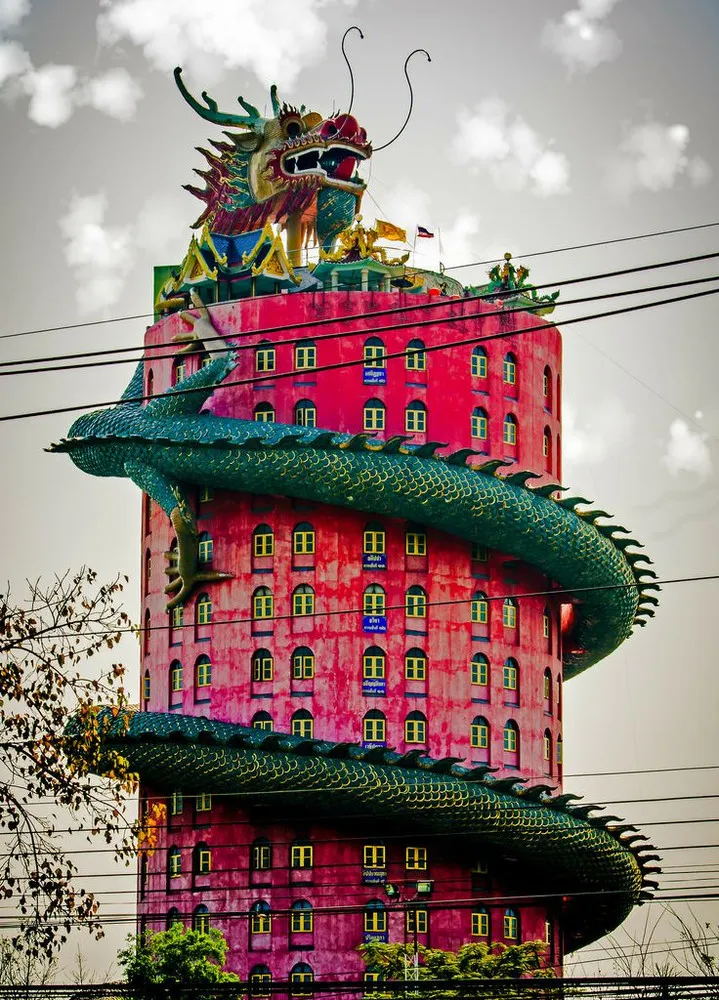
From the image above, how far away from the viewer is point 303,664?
68.5 metres

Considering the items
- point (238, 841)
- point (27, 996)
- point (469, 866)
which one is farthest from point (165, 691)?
point (27, 996)

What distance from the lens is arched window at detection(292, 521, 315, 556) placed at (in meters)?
69.1

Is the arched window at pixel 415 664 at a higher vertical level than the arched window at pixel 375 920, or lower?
higher

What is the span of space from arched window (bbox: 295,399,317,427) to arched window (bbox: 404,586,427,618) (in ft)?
18.8

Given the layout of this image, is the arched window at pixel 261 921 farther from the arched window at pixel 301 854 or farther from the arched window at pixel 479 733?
the arched window at pixel 479 733

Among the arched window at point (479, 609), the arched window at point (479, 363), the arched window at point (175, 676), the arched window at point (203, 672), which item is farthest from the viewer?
the arched window at point (479, 363)

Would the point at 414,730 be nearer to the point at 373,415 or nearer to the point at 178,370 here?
the point at 373,415

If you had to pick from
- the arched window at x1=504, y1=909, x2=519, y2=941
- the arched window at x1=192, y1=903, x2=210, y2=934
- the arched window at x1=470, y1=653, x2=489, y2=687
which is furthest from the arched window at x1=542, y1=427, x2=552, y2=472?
the arched window at x1=192, y1=903, x2=210, y2=934

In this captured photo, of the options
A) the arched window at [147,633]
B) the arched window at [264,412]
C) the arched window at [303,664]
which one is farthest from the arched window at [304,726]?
the arched window at [264,412]

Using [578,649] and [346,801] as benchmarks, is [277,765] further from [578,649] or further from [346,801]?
[578,649]

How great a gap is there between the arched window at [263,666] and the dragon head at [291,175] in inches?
526

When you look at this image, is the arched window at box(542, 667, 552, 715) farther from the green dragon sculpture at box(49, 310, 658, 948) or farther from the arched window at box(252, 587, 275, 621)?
the arched window at box(252, 587, 275, 621)

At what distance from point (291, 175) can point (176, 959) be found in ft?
79.6

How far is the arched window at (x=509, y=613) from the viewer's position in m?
70.2
